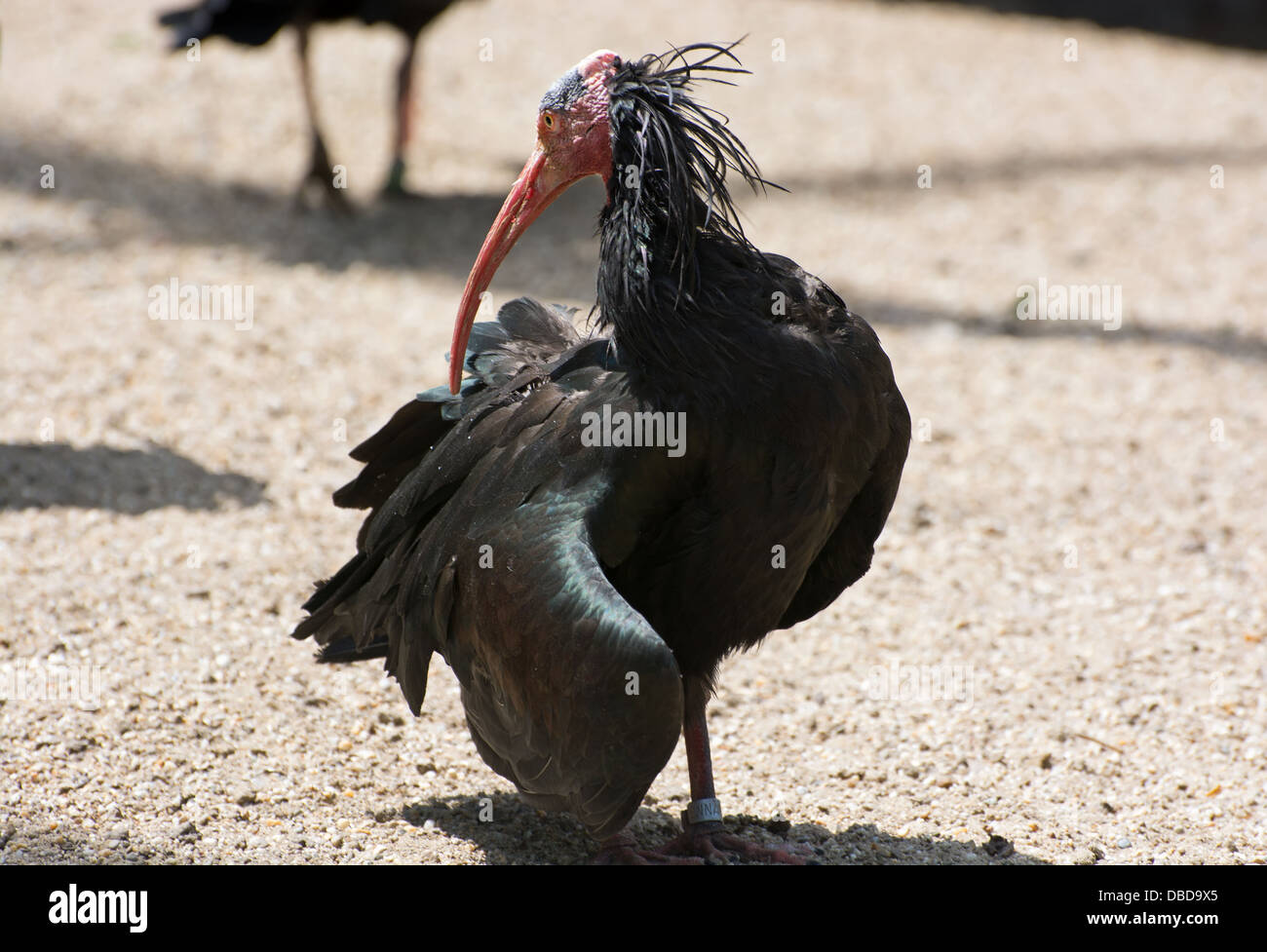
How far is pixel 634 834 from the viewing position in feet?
13.7

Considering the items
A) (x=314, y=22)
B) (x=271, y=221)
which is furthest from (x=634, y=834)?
(x=314, y=22)

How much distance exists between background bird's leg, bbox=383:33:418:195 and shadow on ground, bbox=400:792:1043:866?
19.4ft

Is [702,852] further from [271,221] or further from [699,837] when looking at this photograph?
[271,221]

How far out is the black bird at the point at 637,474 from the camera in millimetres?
3301

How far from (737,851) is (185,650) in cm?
202

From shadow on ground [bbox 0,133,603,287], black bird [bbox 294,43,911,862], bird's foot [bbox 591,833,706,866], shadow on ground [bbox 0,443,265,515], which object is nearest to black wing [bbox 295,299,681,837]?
black bird [bbox 294,43,911,862]

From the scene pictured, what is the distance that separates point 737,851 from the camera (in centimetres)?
391

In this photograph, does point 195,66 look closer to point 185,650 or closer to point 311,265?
point 311,265

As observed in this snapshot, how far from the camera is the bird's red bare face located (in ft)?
11.8

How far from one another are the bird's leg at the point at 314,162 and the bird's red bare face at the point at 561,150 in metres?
5.47

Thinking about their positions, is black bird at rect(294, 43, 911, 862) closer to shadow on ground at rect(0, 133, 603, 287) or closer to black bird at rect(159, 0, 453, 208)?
shadow on ground at rect(0, 133, 603, 287)

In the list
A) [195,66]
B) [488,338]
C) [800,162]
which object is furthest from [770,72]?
[488,338]

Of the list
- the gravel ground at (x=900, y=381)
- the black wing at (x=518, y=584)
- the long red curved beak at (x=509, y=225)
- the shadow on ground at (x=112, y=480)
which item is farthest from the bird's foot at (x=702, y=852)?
the shadow on ground at (x=112, y=480)

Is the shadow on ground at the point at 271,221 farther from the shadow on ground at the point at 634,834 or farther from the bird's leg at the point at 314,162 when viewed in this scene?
the shadow on ground at the point at 634,834
